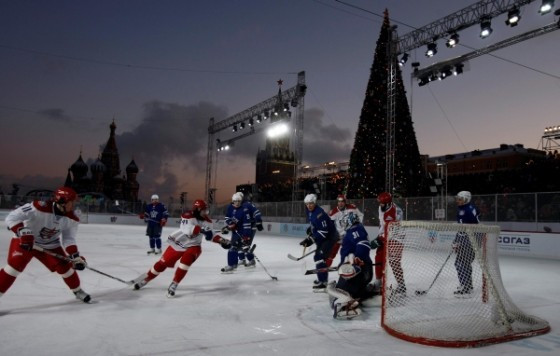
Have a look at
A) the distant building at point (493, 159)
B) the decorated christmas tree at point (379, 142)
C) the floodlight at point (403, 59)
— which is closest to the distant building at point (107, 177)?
the distant building at point (493, 159)

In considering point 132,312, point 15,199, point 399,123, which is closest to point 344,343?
point 132,312

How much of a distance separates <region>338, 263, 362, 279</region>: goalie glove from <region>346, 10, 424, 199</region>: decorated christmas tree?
14659mm

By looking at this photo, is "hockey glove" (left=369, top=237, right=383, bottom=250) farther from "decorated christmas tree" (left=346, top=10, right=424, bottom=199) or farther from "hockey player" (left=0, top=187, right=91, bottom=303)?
"decorated christmas tree" (left=346, top=10, right=424, bottom=199)

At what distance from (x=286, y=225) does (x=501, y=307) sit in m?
16.6

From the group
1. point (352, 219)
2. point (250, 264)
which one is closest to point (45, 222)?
point (352, 219)

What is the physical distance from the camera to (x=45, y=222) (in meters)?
4.27

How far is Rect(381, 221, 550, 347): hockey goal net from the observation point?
12.2 feet

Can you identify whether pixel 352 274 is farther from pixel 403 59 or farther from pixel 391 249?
pixel 403 59

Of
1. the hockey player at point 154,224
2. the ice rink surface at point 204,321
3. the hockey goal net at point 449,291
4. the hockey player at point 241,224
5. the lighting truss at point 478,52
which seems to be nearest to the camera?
the ice rink surface at point 204,321

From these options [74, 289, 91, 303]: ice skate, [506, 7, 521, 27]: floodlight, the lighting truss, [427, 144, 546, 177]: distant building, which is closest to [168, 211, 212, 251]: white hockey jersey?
[74, 289, 91, 303]: ice skate

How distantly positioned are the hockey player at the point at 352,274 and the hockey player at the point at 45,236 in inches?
108

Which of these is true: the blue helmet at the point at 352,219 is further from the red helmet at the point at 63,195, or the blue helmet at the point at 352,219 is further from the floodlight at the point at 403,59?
the floodlight at the point at 403,59

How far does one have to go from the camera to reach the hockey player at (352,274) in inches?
163

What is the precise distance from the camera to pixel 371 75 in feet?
62.0
